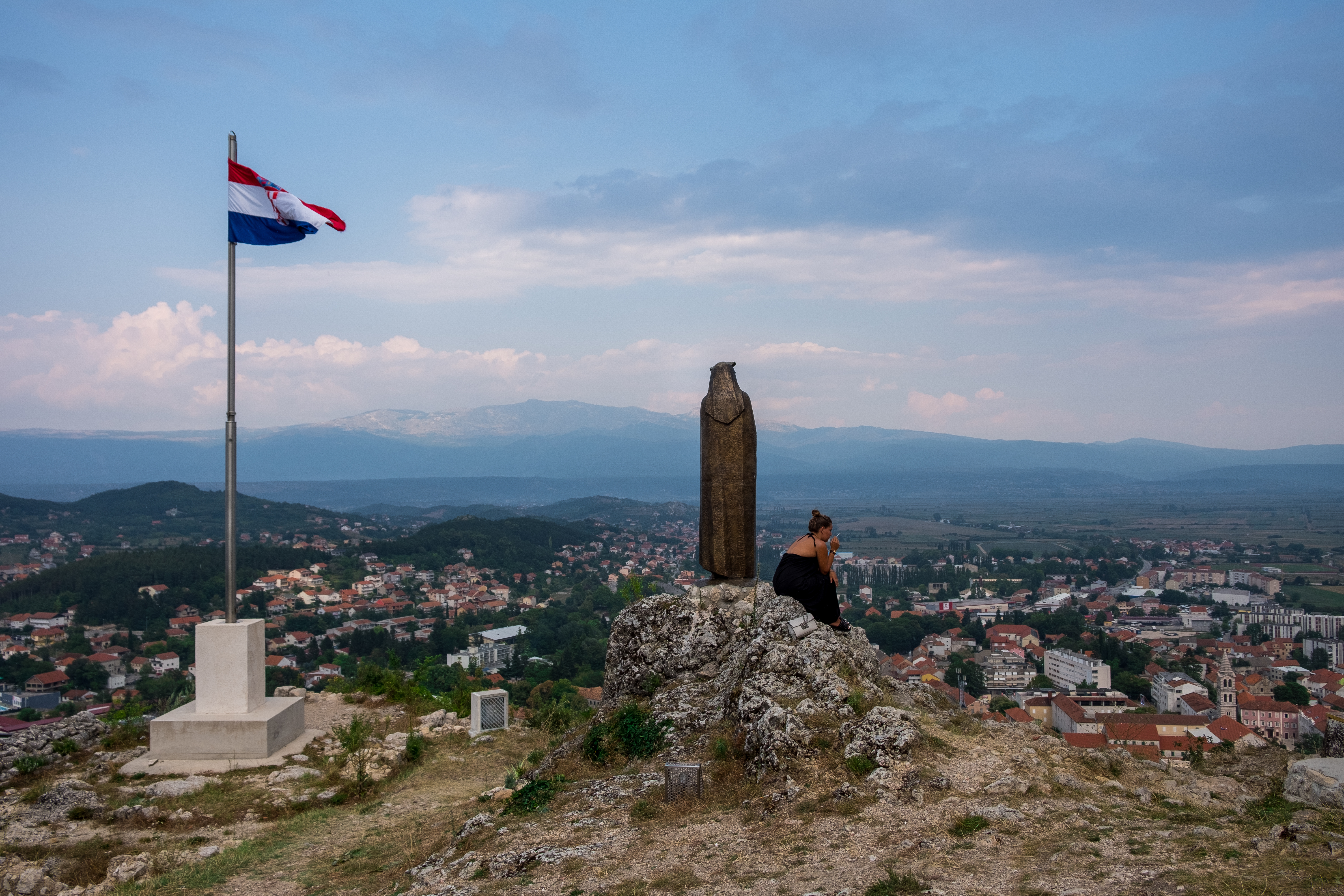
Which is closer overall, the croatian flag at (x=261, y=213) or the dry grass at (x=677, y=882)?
the dry grass at (x=677, y=882)

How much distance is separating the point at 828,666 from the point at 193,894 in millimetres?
6681

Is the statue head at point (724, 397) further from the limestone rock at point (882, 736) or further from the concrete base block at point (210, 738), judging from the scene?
the concrete base block at point (210, 738)

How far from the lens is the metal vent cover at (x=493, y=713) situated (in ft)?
46.8

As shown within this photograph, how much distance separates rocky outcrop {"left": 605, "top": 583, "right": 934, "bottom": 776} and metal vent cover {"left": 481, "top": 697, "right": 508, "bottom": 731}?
2.97 m

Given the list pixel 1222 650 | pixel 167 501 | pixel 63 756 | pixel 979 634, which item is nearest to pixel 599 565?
pixel 979 634

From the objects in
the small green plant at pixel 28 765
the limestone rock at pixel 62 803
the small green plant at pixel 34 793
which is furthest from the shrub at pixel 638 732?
the small green plant at pixel 28 765

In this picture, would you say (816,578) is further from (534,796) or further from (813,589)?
(534,796)

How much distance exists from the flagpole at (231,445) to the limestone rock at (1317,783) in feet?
41.2

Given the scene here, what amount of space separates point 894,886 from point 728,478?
716 cm

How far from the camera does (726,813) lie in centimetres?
717

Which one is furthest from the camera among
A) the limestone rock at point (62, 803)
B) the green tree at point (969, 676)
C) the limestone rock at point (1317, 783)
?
the green tree at point (969, 676)

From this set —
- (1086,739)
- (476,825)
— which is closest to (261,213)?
(476,825)

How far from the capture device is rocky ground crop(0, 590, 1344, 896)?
5.63 m

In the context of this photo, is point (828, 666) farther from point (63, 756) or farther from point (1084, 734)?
point (63, 756)
